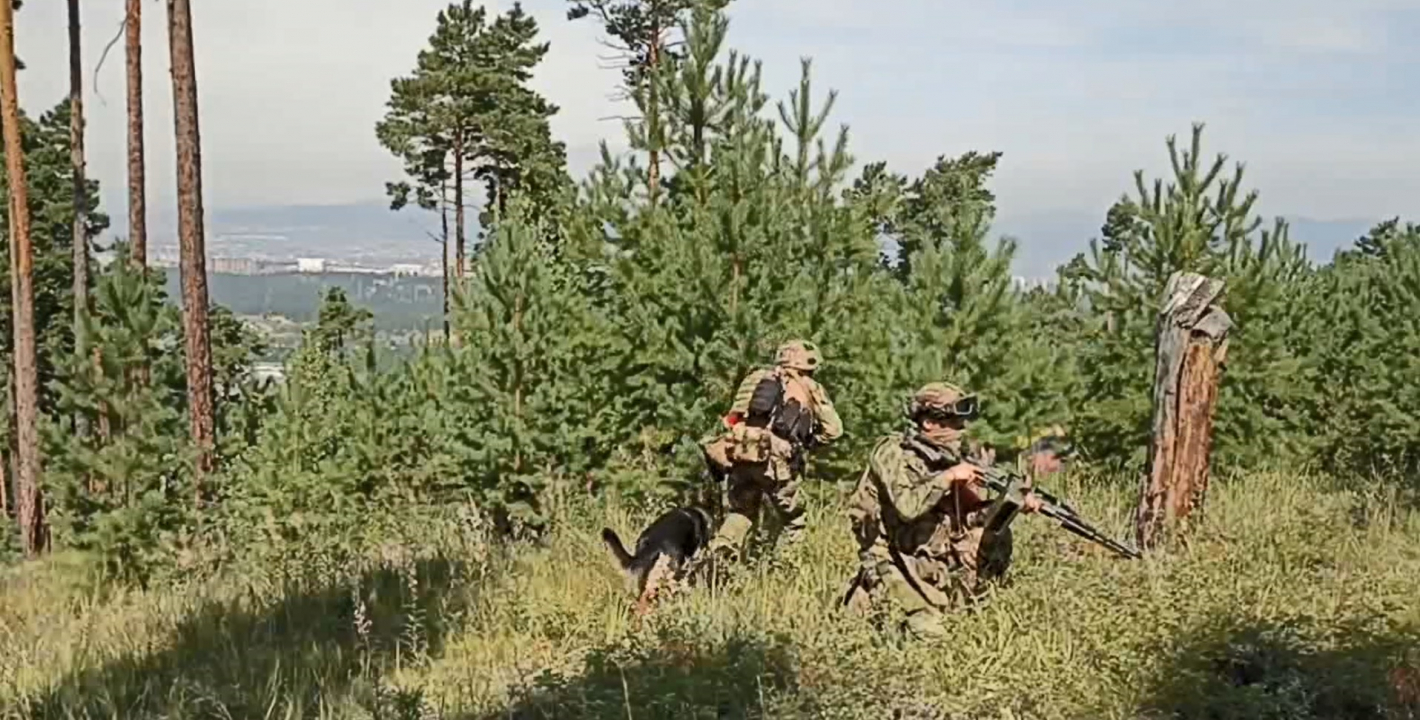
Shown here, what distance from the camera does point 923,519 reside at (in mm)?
5508

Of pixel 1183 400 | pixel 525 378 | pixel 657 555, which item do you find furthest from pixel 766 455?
pixel 525 378

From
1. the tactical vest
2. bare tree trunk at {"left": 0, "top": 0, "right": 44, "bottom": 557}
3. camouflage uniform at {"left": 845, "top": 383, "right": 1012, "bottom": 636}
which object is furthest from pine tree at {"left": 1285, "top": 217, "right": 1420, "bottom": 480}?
bare tree trunk at {"left": 0, "top": 0, "right": 44, "bottom": 557}

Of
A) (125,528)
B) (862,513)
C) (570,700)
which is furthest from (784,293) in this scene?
(125,528)

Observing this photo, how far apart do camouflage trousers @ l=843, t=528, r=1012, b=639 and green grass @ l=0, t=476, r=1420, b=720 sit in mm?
137

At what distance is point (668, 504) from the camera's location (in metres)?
8.98

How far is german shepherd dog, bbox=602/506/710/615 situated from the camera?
6039 mm

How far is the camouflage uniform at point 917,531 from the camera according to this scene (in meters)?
5.41

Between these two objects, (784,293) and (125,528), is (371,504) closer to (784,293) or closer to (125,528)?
(125,528)

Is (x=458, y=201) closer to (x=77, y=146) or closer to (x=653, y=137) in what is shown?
(x=77, y=146)

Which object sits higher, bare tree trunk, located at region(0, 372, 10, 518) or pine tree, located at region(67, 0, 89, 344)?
pine tree, located at region(67, 0, 89, 344)

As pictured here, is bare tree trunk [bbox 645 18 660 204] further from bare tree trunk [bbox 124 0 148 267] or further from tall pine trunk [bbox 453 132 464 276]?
tall pine trunk [bbox 453 132 464 276]

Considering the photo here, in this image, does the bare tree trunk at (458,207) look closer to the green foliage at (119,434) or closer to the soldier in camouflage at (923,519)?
the green foliage at (119,434)

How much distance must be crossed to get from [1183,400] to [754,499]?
7.82 ft

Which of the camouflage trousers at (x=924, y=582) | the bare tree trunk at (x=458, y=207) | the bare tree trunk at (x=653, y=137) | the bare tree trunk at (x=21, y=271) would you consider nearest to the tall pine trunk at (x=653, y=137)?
the bare tree trunk at (x=653, y=137)
